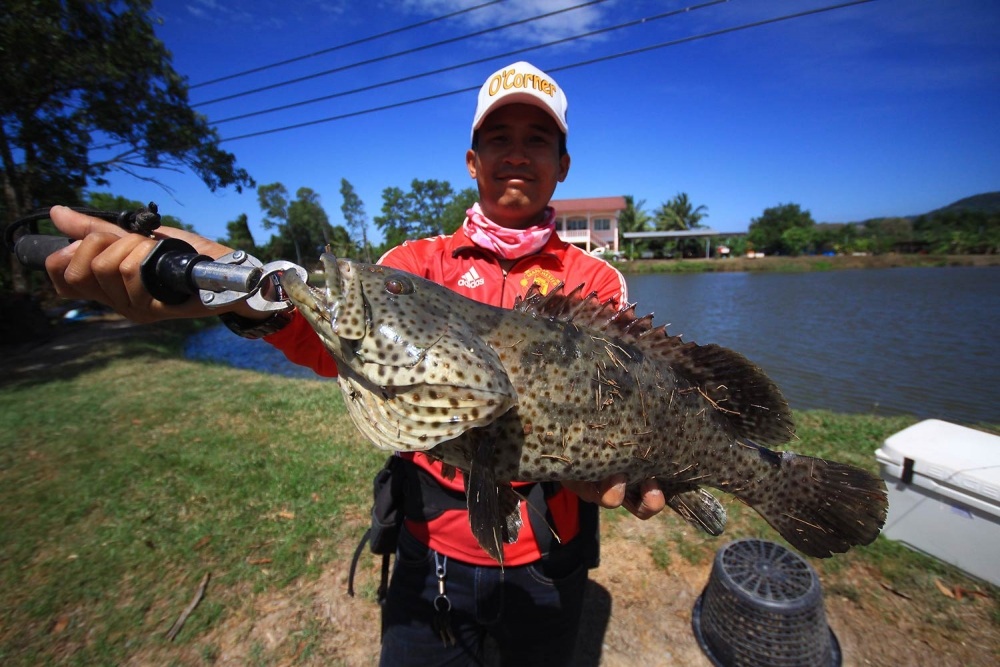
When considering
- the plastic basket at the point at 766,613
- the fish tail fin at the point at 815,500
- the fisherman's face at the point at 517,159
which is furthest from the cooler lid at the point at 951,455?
the fisherman's face at the point at 517,159

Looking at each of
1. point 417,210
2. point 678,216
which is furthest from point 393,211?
point 678,216

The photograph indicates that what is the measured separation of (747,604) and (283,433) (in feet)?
21.4

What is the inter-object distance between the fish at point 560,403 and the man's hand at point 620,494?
0.07 meters

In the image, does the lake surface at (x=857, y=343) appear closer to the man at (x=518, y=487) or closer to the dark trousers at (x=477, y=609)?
the man at (x=518, y=487)

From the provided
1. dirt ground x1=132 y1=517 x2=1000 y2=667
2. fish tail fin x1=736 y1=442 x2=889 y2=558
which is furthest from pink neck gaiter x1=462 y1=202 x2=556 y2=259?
dirt ground x1=132 y1=517 x2=1000 y2=667

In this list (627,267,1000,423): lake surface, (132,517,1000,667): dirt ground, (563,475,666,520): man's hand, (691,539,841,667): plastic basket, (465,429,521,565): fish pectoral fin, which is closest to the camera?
(465,429,521,565): fish pectoral fin

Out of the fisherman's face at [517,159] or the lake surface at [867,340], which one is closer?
the fisherman's face at [517,159]

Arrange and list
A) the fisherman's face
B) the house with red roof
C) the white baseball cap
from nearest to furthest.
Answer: the white baseball cap → the fisherman's face → the house with red roof

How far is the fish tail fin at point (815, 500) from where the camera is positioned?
2.38 meters

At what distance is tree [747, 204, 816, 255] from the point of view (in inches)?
2923

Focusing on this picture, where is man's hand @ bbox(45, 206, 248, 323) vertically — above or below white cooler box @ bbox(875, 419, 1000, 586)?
above

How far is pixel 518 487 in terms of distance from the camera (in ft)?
8.32

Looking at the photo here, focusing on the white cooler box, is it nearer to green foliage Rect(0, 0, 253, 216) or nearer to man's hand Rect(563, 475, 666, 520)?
man's hand Rect(563, 475, 666, 520)

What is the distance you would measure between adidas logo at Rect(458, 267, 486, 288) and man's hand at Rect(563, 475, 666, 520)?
1295mm
